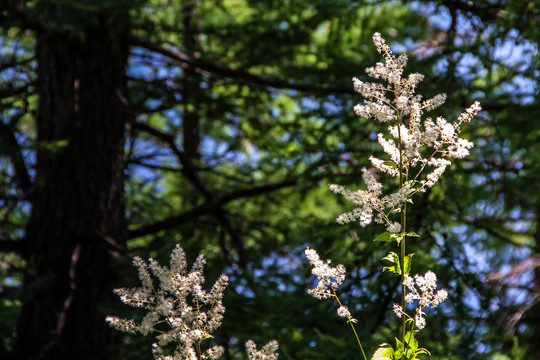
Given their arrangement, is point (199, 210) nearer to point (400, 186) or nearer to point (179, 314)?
point (179, 314)

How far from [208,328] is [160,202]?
5673 mm

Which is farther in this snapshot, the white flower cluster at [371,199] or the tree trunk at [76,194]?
the tree trunk at [76,194]

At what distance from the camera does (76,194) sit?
178 inches

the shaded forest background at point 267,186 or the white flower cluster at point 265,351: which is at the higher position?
the shaded forest background at point 267,186

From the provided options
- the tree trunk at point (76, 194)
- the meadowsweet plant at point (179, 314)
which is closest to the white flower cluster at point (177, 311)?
the meadowsweet plant at point (179, 314)

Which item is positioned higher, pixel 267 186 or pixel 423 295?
pixel 267 186

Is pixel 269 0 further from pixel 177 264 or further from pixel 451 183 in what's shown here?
pixel 177 264

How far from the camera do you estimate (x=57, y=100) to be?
471 cm

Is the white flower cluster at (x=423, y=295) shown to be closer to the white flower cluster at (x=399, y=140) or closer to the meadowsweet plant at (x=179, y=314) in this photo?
the white flower cluster at (x=399, y=140)

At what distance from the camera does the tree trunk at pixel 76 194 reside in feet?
14.1

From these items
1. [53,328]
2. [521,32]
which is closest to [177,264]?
[521,32]

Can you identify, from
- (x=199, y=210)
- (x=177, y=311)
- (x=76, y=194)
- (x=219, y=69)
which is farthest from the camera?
(x=199, y=210)

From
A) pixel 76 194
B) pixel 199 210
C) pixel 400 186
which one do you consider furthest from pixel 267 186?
pixel 400 186

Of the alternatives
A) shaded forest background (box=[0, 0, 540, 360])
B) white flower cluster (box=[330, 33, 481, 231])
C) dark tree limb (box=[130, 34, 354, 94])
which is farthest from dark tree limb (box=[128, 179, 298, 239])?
white flower cluster (box=[330, 33, 481, 231])
